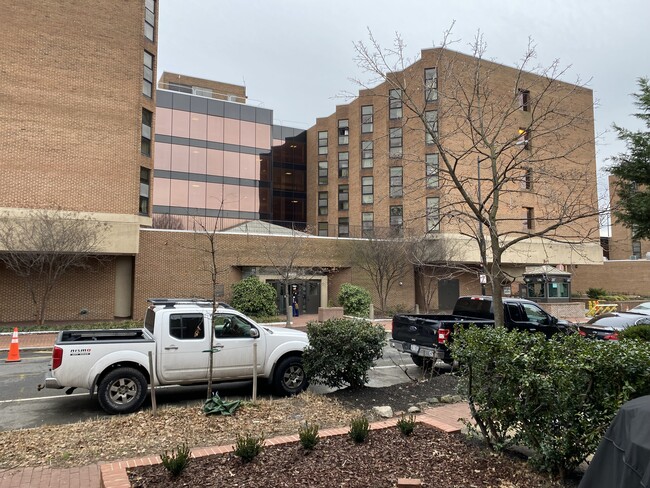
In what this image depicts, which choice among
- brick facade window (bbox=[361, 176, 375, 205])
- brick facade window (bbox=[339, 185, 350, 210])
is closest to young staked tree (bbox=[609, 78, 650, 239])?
brick facade window (bbox=[361, 176, 375, 205])

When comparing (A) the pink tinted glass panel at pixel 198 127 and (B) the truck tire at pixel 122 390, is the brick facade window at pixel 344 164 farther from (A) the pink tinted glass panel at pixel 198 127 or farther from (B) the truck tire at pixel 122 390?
(B) the truck tire at pixel 122 390

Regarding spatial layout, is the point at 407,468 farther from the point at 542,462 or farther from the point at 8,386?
the point at 8,386

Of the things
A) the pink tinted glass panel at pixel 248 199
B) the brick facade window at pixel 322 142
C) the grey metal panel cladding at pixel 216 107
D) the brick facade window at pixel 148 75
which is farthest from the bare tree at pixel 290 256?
the brick facade window at pixel 322 142

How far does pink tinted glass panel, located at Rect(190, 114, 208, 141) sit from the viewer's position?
42469 mm

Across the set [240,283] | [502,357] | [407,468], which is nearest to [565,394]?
[502,357]

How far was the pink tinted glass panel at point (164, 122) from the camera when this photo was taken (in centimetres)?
4109

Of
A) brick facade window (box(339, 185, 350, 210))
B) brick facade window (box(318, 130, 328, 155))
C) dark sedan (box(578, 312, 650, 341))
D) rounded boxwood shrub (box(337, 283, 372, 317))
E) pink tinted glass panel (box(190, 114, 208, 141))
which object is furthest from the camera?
brick facade window (box(318, 130, 328, 155))

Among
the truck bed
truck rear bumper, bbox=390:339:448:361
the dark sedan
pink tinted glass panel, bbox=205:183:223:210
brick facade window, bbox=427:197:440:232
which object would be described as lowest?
truck rear bumper, bbox=390:339:448:361

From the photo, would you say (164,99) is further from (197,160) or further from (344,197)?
(344,197)

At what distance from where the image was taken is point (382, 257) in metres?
29.5

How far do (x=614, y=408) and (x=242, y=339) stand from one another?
20.9 ft

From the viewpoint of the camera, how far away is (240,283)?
85.6 feet

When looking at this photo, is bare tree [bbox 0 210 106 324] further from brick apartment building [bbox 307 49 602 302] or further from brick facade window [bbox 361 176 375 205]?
brick facade window [bbox 361 176 375 205]

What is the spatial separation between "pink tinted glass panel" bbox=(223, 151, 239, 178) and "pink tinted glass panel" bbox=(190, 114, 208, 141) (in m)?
2.64
